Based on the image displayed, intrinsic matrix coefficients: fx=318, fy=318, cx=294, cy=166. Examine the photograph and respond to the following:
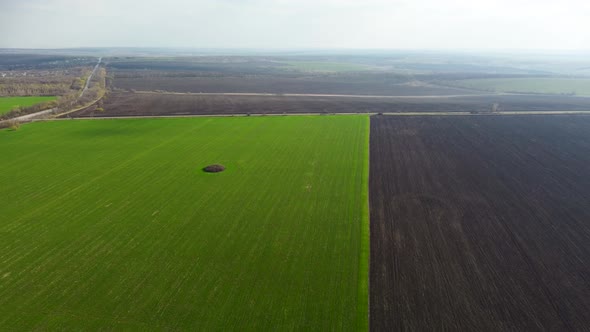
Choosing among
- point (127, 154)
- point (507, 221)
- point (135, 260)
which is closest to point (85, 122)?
point (127, 154)

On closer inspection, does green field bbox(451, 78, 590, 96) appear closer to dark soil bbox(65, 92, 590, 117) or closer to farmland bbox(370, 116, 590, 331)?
dark soil bbox(65, 92, 590, 117)

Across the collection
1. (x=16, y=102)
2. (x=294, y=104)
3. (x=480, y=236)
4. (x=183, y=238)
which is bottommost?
(x=183, y=238)

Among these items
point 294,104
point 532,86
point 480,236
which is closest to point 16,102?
point 294,104

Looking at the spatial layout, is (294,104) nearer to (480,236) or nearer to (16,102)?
(480,236)

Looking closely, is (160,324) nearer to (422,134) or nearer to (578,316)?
(578,316)

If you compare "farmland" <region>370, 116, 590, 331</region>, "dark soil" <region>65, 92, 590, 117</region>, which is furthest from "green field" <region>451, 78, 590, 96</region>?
"farmland" <region>370, 116, 590, 331</region>
